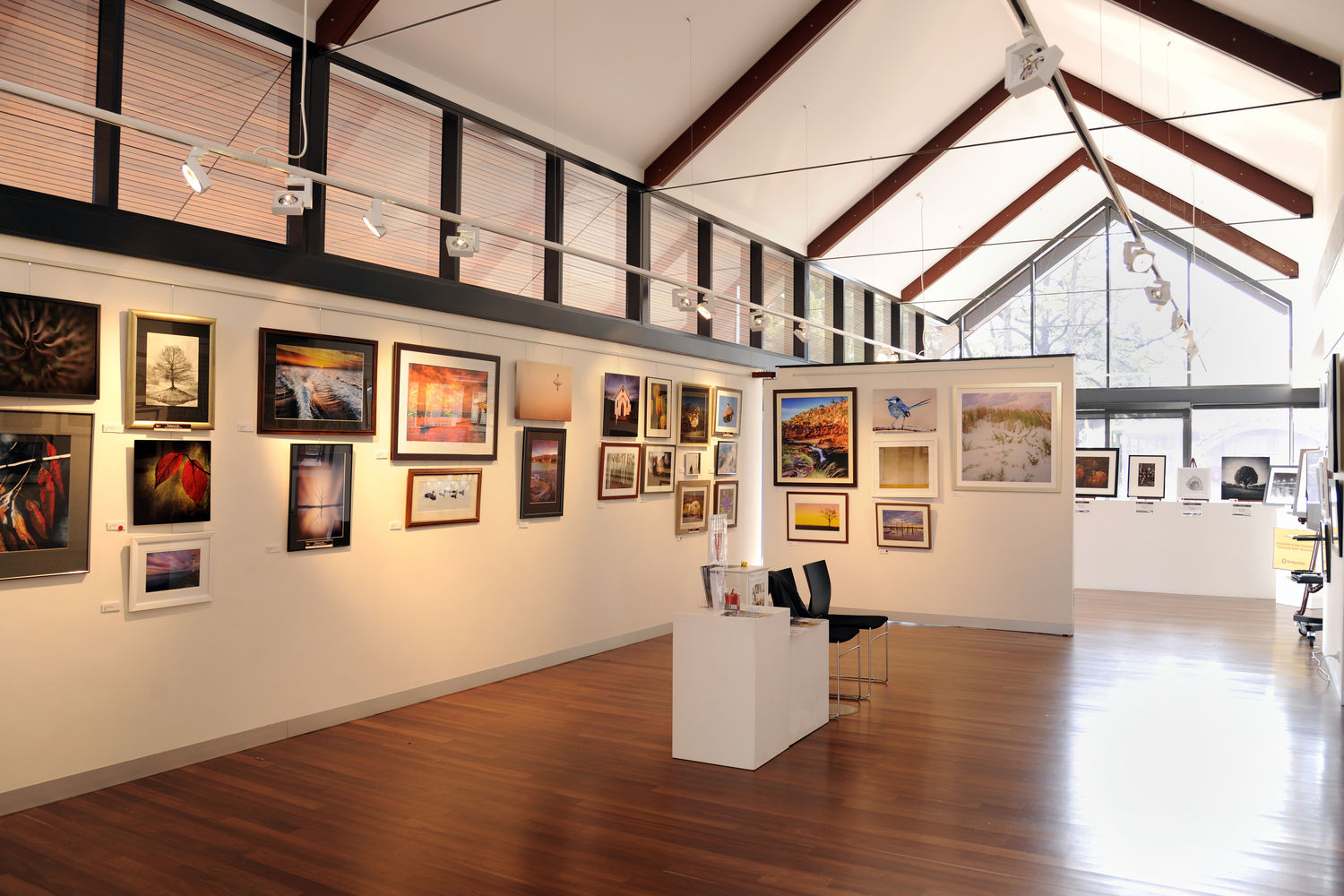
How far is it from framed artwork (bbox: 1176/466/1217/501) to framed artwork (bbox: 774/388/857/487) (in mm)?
7038

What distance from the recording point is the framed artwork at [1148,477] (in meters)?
16.0

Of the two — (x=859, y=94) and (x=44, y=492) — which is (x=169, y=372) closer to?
(x=44, y=492)

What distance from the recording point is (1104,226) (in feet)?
62.4

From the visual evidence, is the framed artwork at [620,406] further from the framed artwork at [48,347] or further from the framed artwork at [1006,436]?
the framed artwork at [48,347]

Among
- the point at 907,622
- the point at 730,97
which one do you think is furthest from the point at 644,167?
the point at 907,622

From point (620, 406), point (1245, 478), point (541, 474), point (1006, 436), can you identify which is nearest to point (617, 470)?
point (620, 406)

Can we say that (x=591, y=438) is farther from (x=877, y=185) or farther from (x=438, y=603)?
(x=877, y=185)

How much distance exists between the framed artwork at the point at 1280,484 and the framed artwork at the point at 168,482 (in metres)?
15.6

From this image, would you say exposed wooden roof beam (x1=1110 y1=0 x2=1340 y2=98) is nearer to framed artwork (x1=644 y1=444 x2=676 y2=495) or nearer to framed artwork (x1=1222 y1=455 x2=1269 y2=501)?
framed artwork (x1=644 y1=444 x2=676 y2=495)

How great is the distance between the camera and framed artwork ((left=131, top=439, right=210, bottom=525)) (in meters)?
5.85

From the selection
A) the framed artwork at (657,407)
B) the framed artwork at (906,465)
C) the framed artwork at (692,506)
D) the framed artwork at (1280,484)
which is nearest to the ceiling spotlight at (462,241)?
the framed artwork at (657,407)

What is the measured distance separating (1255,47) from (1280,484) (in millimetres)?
8488

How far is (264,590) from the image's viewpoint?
21.7ft

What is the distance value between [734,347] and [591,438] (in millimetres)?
3444
